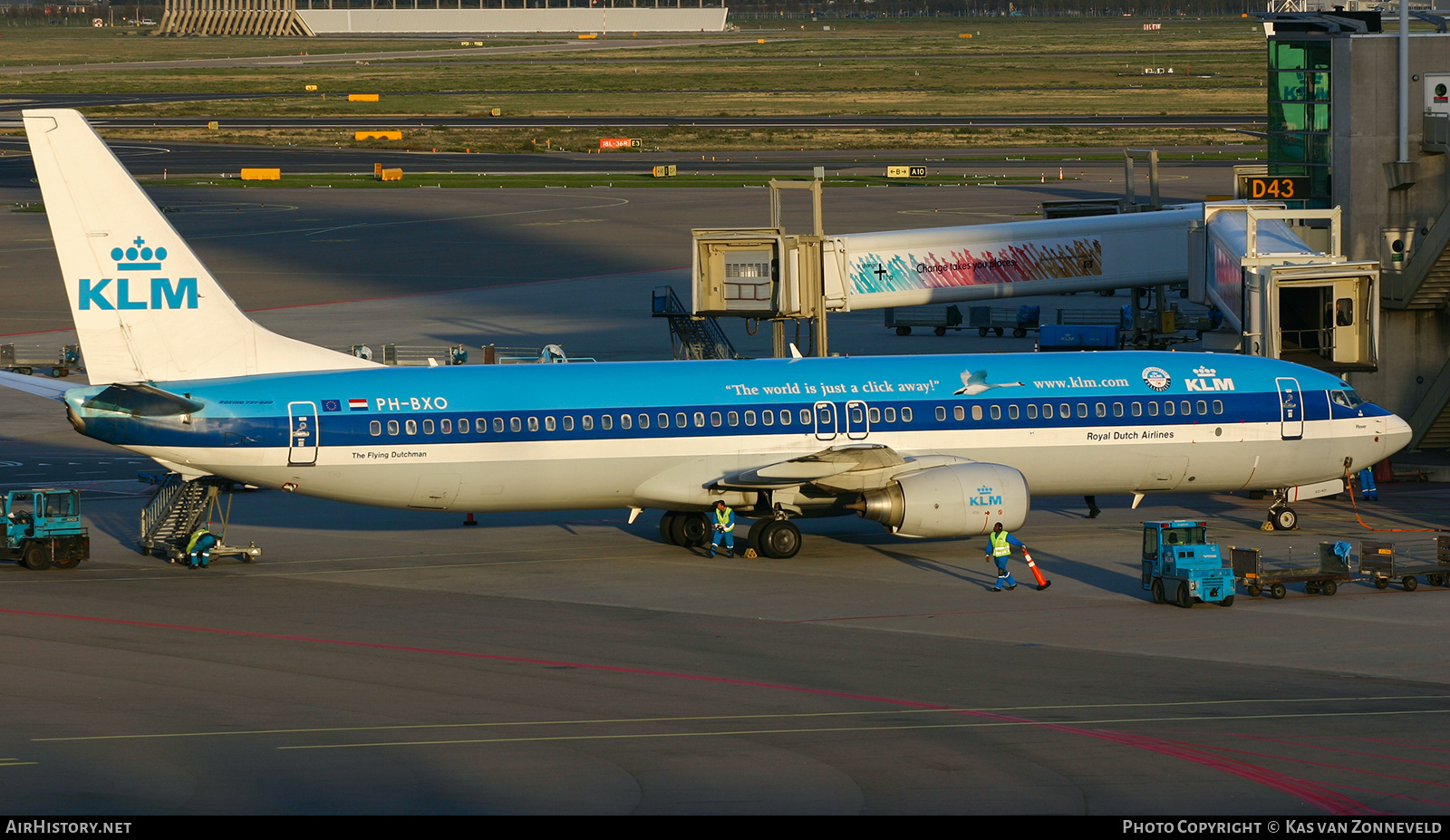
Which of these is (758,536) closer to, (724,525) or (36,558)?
(724,525)

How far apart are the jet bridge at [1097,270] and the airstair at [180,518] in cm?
2017

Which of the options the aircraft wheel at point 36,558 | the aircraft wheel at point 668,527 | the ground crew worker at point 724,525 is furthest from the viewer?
the aircraft wheel at point 668,527

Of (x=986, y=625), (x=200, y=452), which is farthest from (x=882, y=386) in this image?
(x=200, y=452)

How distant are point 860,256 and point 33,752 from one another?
3716 cm

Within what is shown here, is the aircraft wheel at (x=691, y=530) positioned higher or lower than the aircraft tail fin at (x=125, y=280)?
lower

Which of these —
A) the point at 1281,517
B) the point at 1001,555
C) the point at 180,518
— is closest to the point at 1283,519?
the point at 1281,517

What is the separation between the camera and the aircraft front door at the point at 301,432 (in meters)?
36.6

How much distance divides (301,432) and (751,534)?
10474 mm

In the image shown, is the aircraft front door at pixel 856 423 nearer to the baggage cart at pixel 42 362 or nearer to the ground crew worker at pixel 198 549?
the ground crew worker at pixel 198 549

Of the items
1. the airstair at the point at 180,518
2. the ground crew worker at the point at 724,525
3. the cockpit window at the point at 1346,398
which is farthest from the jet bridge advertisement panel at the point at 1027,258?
the airstair at the point at 180,518

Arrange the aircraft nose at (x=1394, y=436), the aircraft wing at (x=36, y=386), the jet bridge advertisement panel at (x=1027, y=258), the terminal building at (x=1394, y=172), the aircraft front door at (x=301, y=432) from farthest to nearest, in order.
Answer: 1. the jet bridge advertisement panel at (x=1027, y=258)
2. the terminal building at (x=1394, y=172)
3. the aircraft nose at (x=1394, y=436)
4. the aircraft wing at (x=36, y=386)
5. the aircraft front door at (x=301, y=432)

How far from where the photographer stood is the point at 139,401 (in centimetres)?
3581

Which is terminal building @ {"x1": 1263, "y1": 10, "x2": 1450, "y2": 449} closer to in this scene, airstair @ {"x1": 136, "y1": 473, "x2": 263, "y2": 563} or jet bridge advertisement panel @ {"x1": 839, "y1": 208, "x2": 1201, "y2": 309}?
jet bridge advertisement panel @ {"x1": 839, "y1": 208, "x2": 1201, "y2": 309}

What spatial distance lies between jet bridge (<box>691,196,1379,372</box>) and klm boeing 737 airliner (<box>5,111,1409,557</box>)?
4086mm
